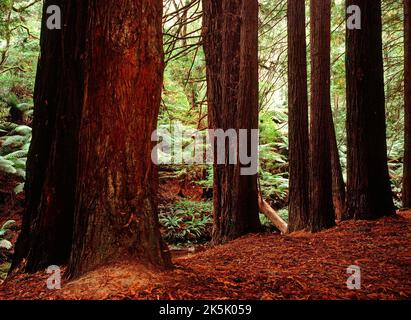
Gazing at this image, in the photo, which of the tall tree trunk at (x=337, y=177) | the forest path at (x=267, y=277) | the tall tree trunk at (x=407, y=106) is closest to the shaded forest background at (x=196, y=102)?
the tall tree trunk at (x=407, y=106)

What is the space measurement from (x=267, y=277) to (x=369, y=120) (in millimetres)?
3731

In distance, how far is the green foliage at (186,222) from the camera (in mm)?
11675

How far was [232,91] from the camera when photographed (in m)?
6.77

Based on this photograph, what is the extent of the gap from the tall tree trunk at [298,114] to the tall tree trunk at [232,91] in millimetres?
1143

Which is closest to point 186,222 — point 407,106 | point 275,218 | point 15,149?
point 275,218

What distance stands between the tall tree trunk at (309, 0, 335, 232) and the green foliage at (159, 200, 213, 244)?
230 inches

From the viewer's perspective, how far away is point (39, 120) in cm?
417

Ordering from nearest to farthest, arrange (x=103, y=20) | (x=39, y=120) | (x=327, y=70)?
(x=103, y=20)
(x=39, y=120)
(x=327, y=70)

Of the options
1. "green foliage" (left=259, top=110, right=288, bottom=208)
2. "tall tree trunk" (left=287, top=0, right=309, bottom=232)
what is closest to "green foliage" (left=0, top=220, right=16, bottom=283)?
"tall tree trunk" (left=287, top=0, right=309, bottom=232)

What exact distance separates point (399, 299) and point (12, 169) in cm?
964

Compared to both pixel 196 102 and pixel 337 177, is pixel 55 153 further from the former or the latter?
pixel 196 102

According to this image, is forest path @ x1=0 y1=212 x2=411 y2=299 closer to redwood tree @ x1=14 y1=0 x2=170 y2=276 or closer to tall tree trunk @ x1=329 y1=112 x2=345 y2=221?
redwood tree @ x1=14 y1=0 x2=170 y2=276

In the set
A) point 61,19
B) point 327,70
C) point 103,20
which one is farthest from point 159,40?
point 327,70
